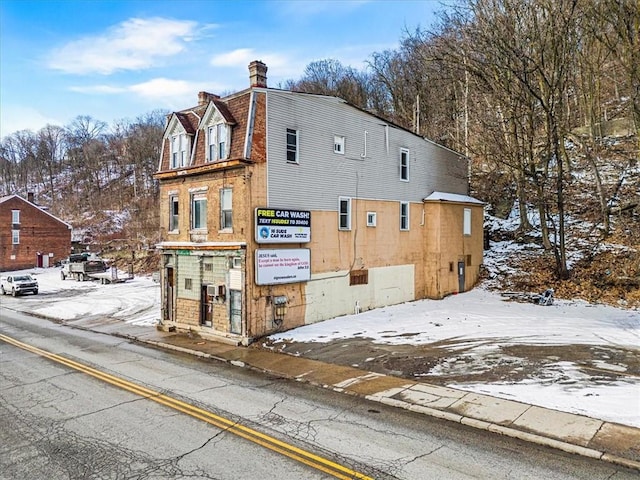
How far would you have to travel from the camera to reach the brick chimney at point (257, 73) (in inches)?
719

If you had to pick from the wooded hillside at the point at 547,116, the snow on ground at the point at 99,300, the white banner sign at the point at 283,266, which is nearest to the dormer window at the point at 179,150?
the white banner sign at the point at 283,266

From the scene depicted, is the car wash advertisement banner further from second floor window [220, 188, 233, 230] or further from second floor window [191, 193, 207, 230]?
second floor window [191, 193, 207, 230]

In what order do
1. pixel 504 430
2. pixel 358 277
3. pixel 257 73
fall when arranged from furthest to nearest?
pixel 358 277
pixel 257 73
pixel 504 430

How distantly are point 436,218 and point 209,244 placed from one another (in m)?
12.9

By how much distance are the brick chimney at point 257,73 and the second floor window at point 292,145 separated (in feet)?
8.26

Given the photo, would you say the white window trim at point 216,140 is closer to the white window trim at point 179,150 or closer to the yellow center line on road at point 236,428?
the white window trim at point 179,150

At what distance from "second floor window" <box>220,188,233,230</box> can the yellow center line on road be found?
7082 mm

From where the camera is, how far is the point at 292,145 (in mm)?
18250

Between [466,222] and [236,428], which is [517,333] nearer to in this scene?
[466,222]

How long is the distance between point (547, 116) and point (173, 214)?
20953 millimetres

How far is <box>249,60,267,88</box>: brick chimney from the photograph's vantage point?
719 inches

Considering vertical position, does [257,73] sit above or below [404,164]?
above

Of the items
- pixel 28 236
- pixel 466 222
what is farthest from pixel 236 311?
pixel 28 236

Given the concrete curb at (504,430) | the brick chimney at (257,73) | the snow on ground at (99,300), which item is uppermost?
the brick chimney at (257,73)
